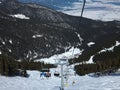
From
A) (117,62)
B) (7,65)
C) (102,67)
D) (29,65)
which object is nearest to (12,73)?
(7,65)

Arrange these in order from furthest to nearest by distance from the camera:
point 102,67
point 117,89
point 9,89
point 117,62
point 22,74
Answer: point 102,67
point 117,62
point 22,74
point 9,89
point 117,89

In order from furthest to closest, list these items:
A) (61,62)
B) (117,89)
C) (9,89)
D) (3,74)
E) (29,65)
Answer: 1. (29,65)
2. (3,74)
3. (9,89)
4. (117,89)
5. (61,62)

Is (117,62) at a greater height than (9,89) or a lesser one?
greater

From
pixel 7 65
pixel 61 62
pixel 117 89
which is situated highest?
pixel 7 65

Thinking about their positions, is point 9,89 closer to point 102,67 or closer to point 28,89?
point 28,89

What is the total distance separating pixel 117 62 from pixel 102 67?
1899 cm

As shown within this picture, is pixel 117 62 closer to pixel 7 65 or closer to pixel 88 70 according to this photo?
pixel 88 70

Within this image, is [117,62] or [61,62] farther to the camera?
[117,62]

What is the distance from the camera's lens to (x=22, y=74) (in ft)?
373

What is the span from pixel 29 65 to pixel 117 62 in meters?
60.7

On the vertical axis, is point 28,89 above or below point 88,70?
below

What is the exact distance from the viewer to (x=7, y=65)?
106438mm

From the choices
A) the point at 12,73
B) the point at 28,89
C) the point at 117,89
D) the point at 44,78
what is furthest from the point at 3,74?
the point at 117,89

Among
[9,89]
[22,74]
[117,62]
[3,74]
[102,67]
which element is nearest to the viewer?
[9,89]
